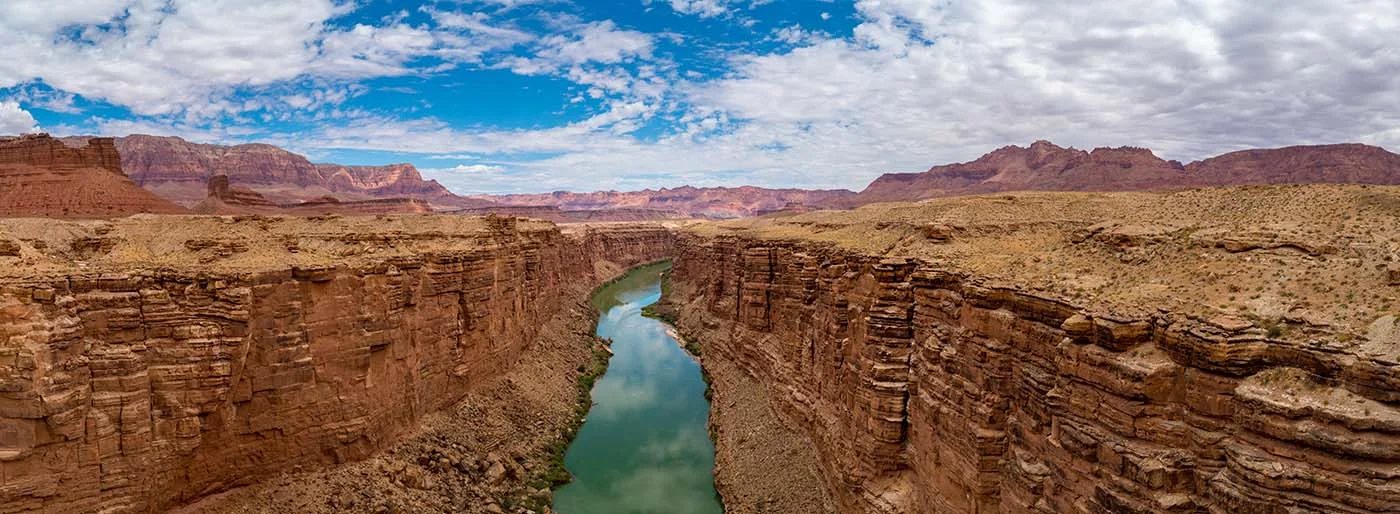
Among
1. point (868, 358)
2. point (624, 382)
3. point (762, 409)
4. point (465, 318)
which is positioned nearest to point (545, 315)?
point (624, 382)

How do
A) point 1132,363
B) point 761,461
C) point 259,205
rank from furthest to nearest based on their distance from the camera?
point 259,205 < point 761,461 < point 1132,363

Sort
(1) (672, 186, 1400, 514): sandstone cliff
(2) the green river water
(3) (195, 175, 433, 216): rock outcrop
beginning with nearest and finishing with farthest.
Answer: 1. (1) (672, 186, 1400, 514): sandstone cliff
2. (2) the green river water
3. (3) (195, 175, 433, 216): rock outcrop

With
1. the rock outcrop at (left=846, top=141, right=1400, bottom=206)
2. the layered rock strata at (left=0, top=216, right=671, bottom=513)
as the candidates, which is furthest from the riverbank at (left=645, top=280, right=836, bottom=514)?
the rock outcrop at (left=846, top=141, right=1400, bottom=206)

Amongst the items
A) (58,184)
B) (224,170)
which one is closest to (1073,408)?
(58,184)

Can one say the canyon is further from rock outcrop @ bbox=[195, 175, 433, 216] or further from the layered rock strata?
rock outcrop @ bbox=[195, 175, 433, 216]

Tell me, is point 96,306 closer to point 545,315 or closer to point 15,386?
point 15,386

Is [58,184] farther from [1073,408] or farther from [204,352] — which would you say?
[1073,408]

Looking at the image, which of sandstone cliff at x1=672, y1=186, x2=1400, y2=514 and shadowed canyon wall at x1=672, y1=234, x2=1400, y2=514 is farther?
sandstone cliff at x1=672, y1=186, x2=1400, y2=514
